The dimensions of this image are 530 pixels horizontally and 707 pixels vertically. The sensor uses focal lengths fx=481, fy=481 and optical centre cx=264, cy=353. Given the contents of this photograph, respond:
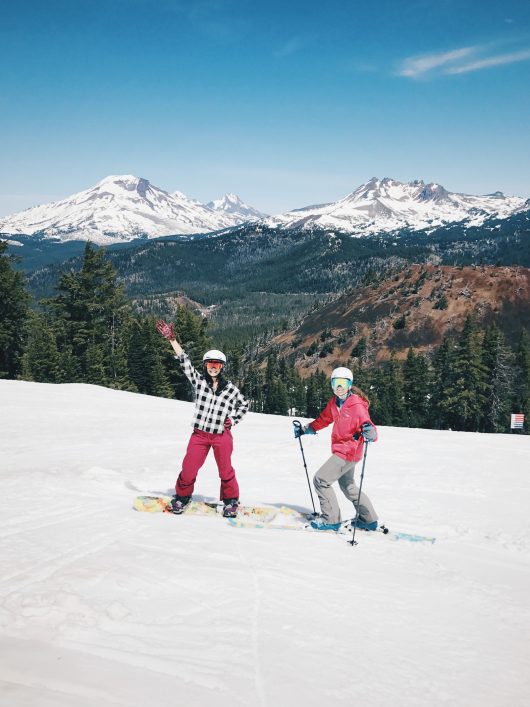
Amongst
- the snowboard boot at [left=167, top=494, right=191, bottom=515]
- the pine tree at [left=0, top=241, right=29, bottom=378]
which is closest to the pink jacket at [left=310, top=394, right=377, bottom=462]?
the snowboard boot at [left=167, top=494, right=191, bottom=515]

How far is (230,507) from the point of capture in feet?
26.5

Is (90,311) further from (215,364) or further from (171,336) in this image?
(215,364)

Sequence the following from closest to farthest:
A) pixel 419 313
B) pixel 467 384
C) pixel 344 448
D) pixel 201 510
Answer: pixel 344 448
pixel 201 510
pixel 467 384
pixel 419 313

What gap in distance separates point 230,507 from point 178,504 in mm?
874

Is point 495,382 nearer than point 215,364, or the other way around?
point 215,364

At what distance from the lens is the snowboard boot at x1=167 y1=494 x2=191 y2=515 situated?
316 inches

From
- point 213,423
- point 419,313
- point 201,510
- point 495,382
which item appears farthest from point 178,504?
point 419,313

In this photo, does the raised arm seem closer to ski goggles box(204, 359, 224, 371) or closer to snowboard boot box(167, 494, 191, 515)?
ski goggles box(204, 359, 224, 371)

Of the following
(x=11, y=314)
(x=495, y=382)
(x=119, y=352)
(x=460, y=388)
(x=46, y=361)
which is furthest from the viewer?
(x=495, y=382)

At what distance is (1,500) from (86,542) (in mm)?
2831

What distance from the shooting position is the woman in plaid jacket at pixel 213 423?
7832 millimetres

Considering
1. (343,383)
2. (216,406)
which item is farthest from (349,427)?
(216,406)

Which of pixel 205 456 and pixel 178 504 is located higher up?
pixel 205 456

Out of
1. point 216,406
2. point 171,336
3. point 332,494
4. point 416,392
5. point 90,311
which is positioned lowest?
point 416,392
